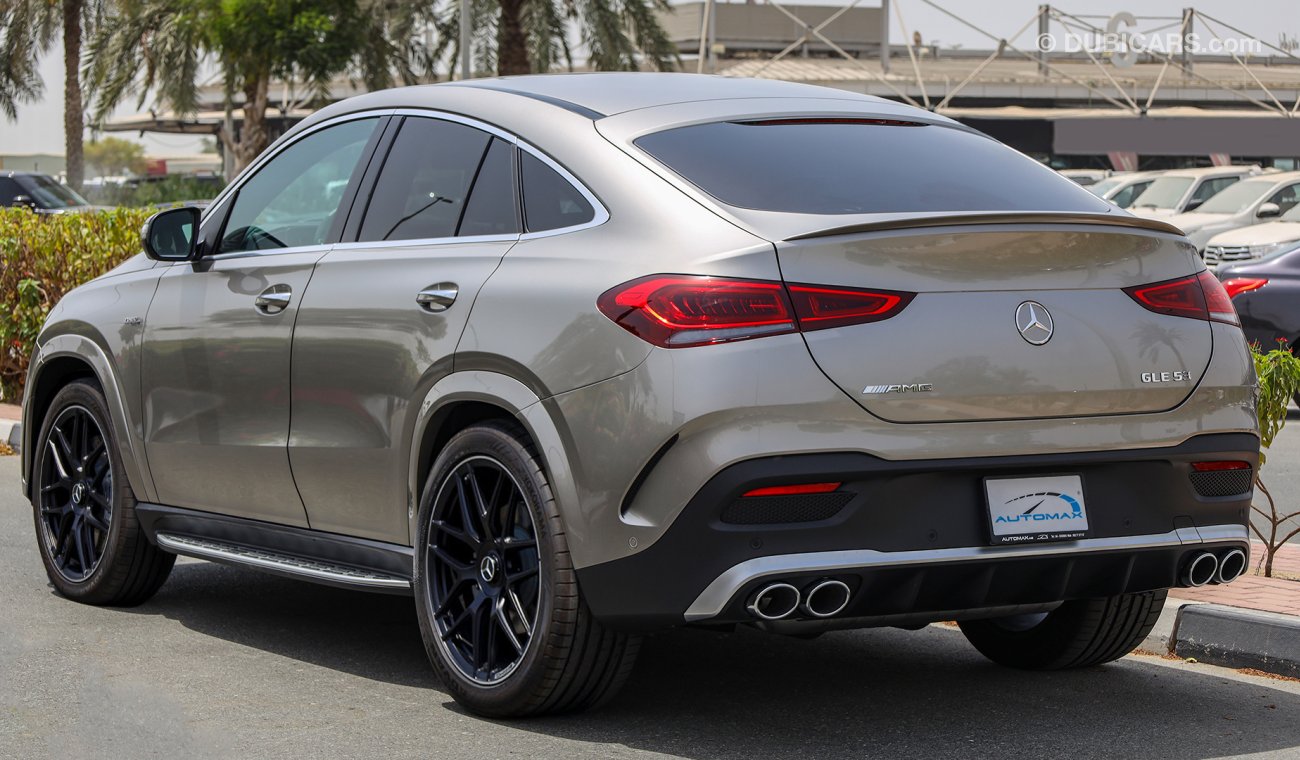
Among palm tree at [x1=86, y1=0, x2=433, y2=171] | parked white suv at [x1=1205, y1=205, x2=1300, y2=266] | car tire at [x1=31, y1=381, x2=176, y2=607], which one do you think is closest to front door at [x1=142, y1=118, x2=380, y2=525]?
car tire at [x1=31, y1=381, x2=176, y2=607]

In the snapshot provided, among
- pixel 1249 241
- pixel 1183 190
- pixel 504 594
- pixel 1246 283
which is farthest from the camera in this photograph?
pixel 1183 190

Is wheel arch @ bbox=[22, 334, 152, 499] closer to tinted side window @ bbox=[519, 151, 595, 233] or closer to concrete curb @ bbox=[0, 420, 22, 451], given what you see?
tinted side window @ bbox=[519, 151, 595, 233]

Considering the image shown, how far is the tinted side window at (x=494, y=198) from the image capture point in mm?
5234

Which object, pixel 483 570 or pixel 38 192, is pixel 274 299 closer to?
pixel 483 570

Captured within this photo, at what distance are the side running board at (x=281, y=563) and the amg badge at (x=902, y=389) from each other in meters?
1.57

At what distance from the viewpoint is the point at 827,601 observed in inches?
177

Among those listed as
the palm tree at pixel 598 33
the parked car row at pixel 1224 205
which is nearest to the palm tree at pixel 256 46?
the palm tree at pixel 598 33

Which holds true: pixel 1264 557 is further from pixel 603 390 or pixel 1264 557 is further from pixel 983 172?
pixel 603 390

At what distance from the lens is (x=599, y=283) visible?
15.3 ft

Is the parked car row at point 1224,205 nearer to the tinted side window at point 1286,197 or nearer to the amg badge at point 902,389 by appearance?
the tinted side window at point 1286,197

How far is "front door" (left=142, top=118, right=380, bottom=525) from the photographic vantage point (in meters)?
5.84

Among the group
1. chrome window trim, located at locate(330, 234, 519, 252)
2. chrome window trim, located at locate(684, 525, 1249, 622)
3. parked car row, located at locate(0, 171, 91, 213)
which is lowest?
parked car row, located at locate(0, 171, 91, 213)

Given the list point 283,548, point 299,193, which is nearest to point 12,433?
point 299,193

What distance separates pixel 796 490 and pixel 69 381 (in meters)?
3.72
